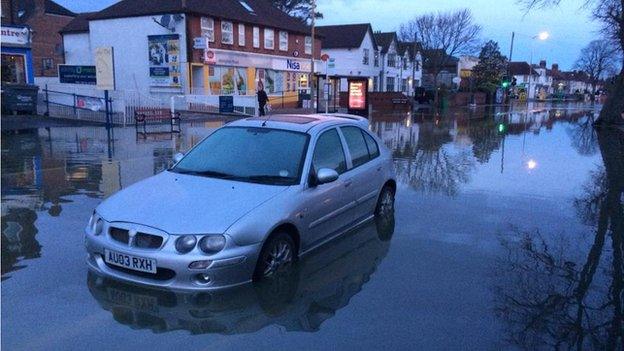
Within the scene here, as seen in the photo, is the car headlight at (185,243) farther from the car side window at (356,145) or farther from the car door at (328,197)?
the car side window at (356,145)

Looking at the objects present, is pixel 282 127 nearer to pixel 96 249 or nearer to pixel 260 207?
pixel 260 207

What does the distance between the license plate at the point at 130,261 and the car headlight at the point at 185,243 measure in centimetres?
25

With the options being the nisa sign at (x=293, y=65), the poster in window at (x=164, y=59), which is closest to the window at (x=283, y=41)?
the nisa sign at (x=293, y=65)

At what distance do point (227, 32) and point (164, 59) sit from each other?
5080 millimetres

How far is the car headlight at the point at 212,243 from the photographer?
180 inches

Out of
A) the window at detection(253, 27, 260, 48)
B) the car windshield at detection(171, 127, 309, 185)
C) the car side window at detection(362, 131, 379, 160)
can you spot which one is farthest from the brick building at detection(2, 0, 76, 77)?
the car windshield at detection(171, 127, 309, 185)

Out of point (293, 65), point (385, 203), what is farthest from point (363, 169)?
point (293, 65)

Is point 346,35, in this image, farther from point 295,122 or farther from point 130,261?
point 130,261

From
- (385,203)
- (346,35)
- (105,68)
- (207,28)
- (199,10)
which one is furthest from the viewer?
(346,35)

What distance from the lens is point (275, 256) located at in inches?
201

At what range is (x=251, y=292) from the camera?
4.83m

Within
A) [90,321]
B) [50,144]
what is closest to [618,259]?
[90,321]

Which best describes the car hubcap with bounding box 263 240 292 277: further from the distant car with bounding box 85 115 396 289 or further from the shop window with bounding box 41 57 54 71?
the shop window with bounding box 41 57 54 71

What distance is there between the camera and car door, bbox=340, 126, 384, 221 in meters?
6.66
